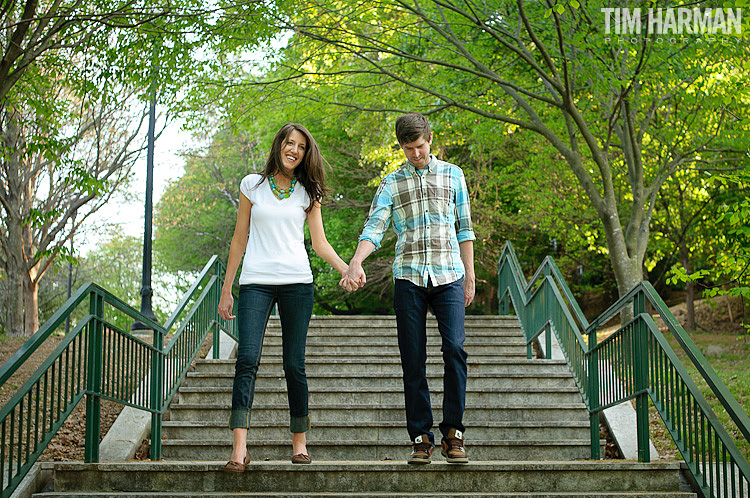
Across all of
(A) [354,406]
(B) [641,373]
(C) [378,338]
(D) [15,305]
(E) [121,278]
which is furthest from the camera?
(E) [121,278]

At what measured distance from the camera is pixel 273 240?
4.15 meters

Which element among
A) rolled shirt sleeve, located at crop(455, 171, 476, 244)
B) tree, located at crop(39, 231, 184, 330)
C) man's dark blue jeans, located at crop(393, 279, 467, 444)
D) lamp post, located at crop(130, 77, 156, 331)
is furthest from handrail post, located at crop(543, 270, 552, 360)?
tree, located at crop(39, 231, 184, 330)

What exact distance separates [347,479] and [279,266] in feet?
4.07

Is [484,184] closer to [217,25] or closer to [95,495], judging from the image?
[217,25]

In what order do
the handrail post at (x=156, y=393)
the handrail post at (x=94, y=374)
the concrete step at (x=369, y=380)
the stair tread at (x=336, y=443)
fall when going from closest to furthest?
the handrail post at (x=94, y=374)
the handrail post at (x=156, y=393)
the stair tread at (x=336, y=443)
the concrete step at (x=369, y=380)

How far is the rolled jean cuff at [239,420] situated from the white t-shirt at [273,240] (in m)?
0.69

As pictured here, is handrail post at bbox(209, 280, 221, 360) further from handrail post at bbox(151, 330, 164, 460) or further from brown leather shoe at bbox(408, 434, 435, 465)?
brown leather shoe at bbox(408, 434, 435, 465)

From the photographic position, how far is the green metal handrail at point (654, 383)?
3918mm

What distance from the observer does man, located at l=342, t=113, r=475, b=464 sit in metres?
4.17

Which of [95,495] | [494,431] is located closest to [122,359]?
[95,495]

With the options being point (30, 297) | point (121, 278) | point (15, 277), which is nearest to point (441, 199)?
A: point (15, 277)

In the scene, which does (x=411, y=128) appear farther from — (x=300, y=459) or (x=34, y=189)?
(x=34, y=189)

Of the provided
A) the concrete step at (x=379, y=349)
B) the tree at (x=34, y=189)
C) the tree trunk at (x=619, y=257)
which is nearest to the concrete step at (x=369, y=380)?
the concrete step at (x=379, y=349)

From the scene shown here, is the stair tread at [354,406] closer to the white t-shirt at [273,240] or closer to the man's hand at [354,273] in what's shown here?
the white t-shirt at [273,240]
